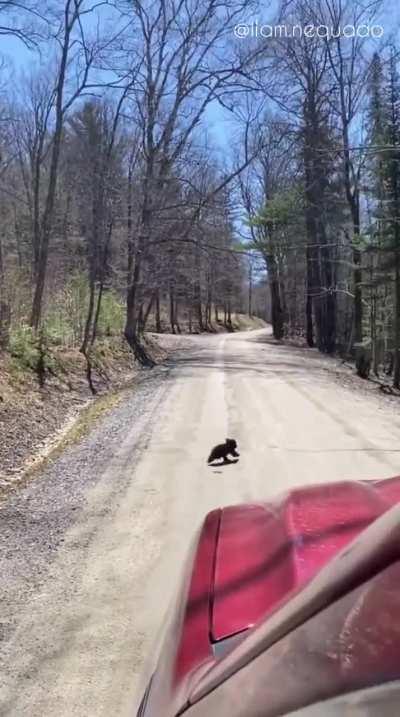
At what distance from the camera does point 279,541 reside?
1854mm

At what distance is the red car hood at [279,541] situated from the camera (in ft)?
5.03

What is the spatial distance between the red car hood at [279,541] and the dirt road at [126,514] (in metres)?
0.97

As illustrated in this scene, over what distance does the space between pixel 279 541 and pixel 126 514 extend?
3379mm

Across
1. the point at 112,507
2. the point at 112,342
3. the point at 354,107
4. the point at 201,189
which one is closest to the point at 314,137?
the point at 354,107

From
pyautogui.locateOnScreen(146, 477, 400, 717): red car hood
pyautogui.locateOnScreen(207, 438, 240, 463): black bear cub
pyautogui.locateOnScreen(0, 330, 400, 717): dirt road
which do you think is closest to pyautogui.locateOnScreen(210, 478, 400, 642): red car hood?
pyautogui.locateOnScreen(146, 477, 400, 717): red car hood

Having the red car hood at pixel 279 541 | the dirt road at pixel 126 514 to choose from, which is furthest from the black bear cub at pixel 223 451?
the red car hood at pixel 279 541

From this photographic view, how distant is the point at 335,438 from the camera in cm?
762

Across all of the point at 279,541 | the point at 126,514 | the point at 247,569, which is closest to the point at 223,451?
the point at 126,514

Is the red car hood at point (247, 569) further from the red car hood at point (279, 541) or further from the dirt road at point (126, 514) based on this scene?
the dirt road at point (126, 514)

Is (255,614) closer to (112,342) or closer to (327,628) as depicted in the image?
(327,628)

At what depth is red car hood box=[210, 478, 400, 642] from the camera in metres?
1.53

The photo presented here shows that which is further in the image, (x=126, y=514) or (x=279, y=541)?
(x=126, y=514)

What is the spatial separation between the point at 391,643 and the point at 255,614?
2.15 ft

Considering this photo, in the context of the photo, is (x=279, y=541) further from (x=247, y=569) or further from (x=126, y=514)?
(x=126, y=514)
